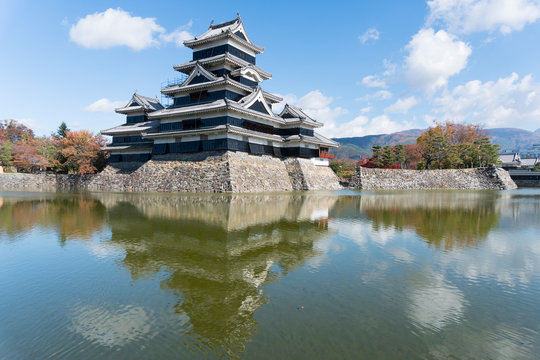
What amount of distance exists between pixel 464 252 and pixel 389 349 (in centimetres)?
592

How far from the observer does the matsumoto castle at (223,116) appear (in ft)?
102

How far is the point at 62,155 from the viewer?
1753 inches

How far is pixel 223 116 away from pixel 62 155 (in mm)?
29930

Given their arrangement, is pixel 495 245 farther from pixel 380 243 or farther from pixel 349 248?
pixel 349 248

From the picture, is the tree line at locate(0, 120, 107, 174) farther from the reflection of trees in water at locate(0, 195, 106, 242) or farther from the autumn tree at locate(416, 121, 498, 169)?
the autumn tree at locate(416, 121, 498, 169)

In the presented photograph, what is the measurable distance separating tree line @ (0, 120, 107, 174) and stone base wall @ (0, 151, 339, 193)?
3751 millimetres

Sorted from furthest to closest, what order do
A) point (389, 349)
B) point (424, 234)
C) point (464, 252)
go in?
point (424, 234) < point (464, 252) < point (389, 349)

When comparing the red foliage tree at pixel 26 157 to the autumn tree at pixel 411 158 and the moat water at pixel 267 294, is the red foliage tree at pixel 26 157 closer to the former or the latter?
the moat water at pixel 267 294

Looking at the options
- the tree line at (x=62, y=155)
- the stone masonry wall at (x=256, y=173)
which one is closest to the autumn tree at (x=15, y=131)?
the tree line at (x=62, y=155)

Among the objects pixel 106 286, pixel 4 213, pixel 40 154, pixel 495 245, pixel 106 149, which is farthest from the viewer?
pixel 40 154

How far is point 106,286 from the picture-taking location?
570 centimetres

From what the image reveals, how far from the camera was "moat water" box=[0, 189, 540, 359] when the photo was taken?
149 inches

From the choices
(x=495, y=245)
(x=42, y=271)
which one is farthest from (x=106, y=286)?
(x=495, y=245)

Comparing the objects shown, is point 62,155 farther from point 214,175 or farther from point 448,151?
point 448,151
